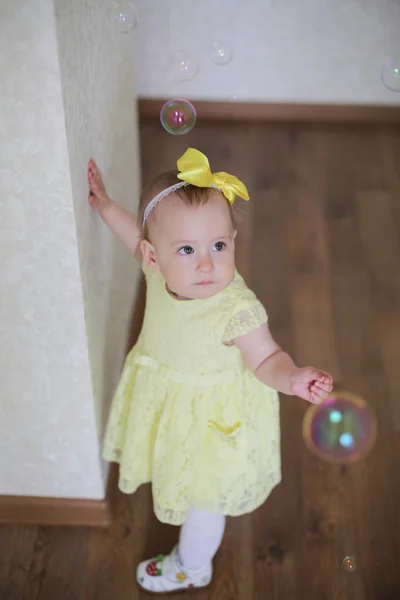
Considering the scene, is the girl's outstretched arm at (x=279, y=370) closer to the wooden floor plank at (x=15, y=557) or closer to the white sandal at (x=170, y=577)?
the white sandal at (x=170, y=577)

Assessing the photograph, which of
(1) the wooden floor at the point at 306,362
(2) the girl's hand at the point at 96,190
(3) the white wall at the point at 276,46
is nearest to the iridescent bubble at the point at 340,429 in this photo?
(1) the wooden floor at the point at 306,362

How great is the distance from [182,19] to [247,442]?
202cm

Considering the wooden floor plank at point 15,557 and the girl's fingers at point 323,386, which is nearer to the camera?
the girl's fingers at point 323,386

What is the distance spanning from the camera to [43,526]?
5.25ft

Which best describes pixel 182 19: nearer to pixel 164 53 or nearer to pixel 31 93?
pixel 164 53

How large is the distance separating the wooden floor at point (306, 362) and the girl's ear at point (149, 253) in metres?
0.70

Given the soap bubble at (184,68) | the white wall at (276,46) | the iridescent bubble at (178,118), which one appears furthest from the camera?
the white wall at (276,46)

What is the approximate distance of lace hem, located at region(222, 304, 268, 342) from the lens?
1.18m

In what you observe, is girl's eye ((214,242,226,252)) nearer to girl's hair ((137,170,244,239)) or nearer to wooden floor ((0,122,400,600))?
girl's hair ((137,170,244,239))

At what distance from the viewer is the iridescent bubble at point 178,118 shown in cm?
157

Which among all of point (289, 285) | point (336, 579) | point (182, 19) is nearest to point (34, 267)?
point (336, 579)

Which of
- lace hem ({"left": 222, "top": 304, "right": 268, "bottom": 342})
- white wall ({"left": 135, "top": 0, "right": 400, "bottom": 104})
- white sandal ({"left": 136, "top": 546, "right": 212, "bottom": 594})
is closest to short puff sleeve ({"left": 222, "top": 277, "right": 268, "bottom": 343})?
lace hem ({"left": 222, "top": 304, "right": 268, "bottom": 342})

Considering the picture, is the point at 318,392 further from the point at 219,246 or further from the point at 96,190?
the point at 96,190

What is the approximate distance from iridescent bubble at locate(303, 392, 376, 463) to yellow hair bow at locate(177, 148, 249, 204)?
0.77m
